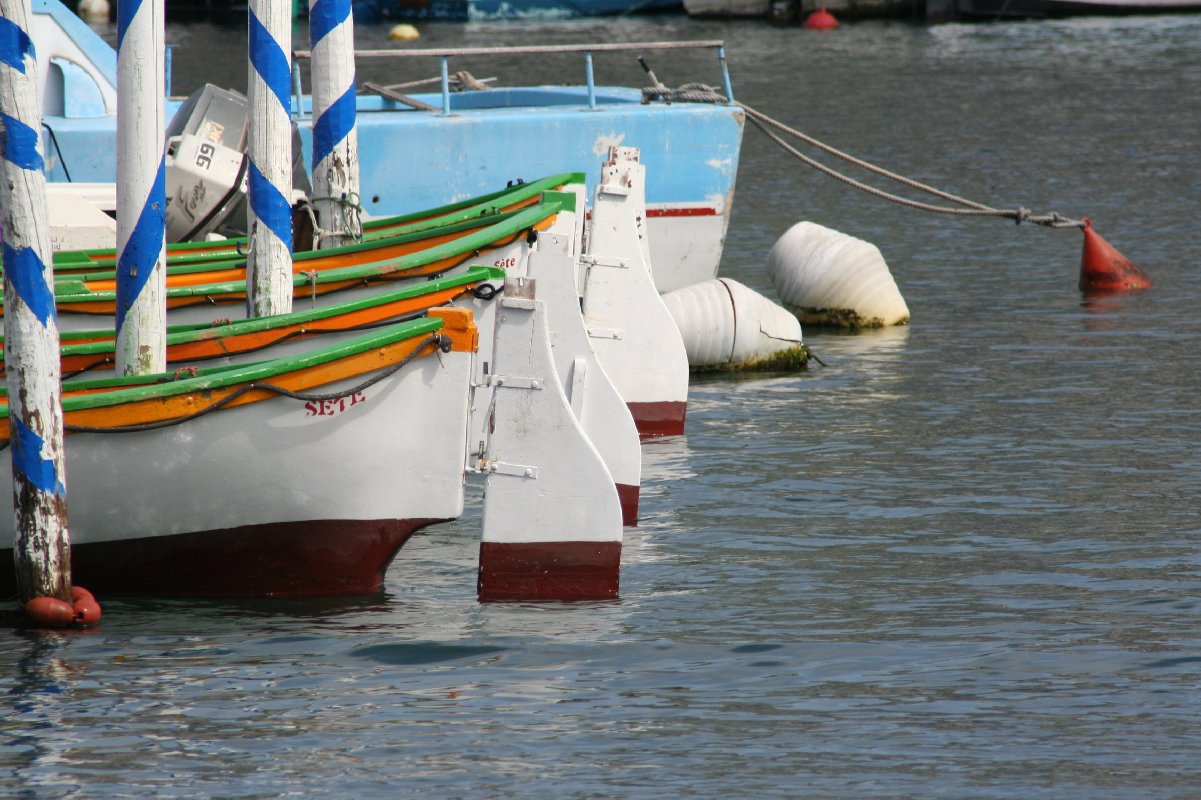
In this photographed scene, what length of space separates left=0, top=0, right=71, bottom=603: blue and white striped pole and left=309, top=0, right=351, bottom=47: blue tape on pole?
12.9ft

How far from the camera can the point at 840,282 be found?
16.3m

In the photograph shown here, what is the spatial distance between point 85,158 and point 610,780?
11.2m

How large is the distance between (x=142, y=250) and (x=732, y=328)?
6.44m

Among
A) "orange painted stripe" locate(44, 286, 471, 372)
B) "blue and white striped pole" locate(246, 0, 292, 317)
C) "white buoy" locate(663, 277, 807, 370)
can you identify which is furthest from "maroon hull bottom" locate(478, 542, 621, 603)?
"white buoy" locate(663, 277, 807, 370)

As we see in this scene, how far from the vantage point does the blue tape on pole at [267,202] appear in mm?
10367

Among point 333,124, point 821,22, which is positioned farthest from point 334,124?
point 821,22

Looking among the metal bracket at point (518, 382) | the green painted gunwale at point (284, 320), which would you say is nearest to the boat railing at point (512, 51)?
the green painted gunwale at point (284, 320)

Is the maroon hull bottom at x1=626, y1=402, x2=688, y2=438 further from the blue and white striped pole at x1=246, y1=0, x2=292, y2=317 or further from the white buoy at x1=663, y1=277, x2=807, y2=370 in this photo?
the blue and white striped pole at x1=246, y1=0, x2=292, y2=317

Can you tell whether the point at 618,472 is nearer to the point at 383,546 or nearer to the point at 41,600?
the point at 383,546

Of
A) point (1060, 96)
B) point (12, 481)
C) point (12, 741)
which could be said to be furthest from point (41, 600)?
point (1060, 96)

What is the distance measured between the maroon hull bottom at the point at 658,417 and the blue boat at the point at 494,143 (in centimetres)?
430

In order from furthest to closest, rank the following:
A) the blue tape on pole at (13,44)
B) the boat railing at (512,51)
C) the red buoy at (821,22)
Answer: the red buoy at (821,22), the boat railing at (512,51), the blue tape on pole at (13,44)

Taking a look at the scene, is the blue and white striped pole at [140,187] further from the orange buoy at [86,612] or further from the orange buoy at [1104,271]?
the orange buoy at [1104,271]

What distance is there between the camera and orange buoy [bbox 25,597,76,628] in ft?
26.4
